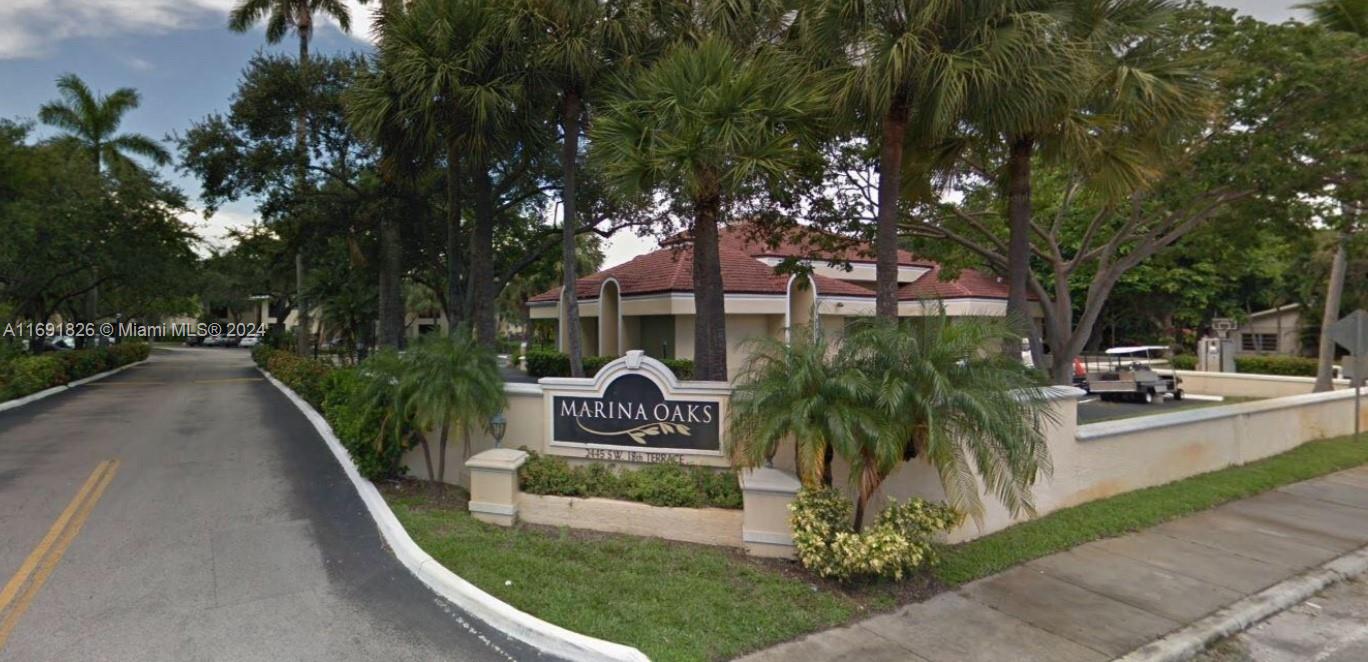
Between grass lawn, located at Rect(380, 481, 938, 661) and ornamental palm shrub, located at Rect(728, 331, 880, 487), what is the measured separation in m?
1.02

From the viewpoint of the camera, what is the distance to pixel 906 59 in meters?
7.70

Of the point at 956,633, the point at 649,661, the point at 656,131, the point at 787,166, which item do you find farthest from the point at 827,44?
the point at 649,661

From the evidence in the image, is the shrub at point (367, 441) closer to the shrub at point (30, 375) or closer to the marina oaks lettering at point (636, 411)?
the marina oaks lettering at point (636, 411)

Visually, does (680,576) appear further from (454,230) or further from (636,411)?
(454,230)

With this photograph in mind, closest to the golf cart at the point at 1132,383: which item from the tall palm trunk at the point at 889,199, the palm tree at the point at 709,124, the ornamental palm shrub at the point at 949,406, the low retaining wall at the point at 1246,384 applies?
the low retaining wall at the point at 1246,384

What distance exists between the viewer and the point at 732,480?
748 cm

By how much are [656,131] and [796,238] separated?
18.3ft

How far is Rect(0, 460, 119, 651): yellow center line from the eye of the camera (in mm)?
5312

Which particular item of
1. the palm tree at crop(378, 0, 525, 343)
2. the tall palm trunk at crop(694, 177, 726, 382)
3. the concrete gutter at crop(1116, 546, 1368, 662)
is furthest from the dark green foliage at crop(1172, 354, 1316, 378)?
the palm tree at crop(378, 0, 525, 343)

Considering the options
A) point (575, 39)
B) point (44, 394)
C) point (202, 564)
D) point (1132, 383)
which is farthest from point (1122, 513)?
point (44, 394)

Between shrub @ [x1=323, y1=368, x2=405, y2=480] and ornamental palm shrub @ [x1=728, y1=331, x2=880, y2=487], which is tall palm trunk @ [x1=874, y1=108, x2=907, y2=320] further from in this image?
shrub @ [x1=323, y1=368, x2=405, y2=480]

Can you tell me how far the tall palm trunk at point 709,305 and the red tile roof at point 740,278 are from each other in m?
6.26

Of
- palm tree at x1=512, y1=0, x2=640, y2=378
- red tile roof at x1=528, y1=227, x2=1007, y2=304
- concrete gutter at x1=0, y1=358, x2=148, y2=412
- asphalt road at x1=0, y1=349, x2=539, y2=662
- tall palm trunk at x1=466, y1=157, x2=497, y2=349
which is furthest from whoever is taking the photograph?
red tile roof at x1=528, y1=227, x2=1007, y2=304

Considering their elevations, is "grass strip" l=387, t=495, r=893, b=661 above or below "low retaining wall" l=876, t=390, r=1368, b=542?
below
